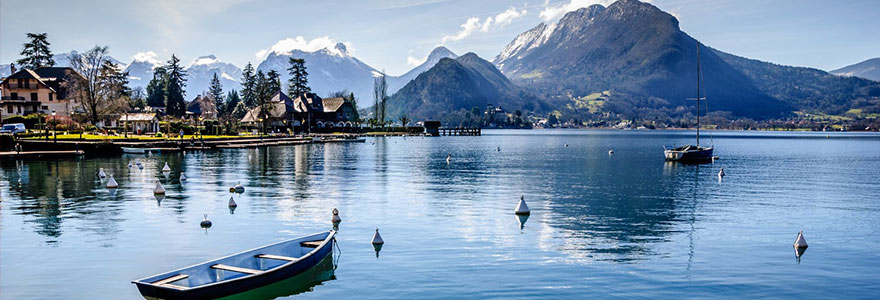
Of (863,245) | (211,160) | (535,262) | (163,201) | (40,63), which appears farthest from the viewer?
(40,63)

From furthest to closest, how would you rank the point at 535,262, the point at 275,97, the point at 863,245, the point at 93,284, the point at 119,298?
1. the point at 275,97
2. the point at 863,245
3. the point at 535,262
4. the point at 93,284
5. the point at 119,298

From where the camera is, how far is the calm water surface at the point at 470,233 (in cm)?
1955

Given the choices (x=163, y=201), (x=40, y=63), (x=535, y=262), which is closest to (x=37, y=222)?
(x=163, y=201)

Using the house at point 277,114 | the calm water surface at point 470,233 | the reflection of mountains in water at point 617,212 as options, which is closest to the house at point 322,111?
the house at point 277,114

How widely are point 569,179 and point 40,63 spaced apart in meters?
148

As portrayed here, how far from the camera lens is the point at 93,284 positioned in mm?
19172

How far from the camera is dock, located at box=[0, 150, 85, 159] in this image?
72.5 m

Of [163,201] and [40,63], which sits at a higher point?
[40,63]

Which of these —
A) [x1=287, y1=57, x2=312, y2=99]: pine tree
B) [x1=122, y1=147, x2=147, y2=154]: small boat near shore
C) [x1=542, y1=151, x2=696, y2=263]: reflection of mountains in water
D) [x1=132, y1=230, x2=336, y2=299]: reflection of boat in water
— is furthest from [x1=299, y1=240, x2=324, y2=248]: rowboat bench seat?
[x1=287, y1=57, x2=312, y2=99]: pine tree

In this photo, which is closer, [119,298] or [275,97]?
[119,298]

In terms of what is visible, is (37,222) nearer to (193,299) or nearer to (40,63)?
(193,299)

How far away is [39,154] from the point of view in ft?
246

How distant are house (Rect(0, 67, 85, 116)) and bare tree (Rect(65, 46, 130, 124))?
3.45 m

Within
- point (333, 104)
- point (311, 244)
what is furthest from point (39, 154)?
point (333, 104)
